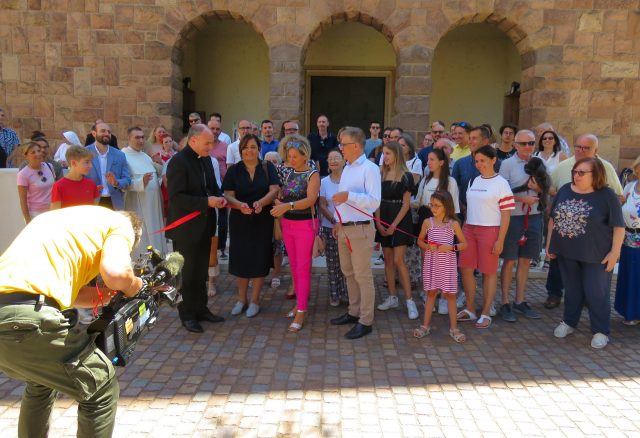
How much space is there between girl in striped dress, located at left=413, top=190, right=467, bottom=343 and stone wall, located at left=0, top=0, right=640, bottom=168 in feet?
16.9

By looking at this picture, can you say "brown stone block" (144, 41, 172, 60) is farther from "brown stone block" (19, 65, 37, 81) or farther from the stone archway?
the stone archway

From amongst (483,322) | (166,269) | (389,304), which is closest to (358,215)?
(389,304)

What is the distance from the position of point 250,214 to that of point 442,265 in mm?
1861

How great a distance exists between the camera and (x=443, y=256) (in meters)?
4.59

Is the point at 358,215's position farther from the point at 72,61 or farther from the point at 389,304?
the point at 72,61

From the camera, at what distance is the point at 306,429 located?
3090mm

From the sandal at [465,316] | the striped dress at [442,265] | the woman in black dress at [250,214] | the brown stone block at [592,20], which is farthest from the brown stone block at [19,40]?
the brown stone block at [592,20]

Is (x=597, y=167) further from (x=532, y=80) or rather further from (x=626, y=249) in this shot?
(x=532, y=80)

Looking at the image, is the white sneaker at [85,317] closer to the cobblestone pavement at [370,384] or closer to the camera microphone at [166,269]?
the cobblestone pavement at [370,384]

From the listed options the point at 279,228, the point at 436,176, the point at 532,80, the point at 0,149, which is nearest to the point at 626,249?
the point at 436,176

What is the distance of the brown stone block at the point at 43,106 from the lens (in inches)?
376

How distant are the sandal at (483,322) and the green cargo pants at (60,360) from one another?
3.52 m

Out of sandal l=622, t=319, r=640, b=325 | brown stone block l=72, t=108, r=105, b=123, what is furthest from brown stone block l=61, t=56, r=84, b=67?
sandal l=622, t=319, r=640, b=325

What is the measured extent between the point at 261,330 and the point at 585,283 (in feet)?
9.73
